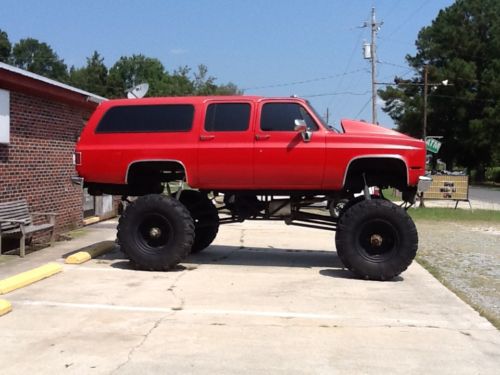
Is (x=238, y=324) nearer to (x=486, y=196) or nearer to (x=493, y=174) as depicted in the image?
(x=486, y=196)

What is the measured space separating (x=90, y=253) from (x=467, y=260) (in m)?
6.29

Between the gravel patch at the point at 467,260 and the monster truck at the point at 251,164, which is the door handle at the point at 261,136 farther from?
the gravel patch at the point at 467,260

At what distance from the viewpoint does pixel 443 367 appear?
4727 millimetres

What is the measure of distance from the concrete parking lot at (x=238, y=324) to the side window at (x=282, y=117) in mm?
2090

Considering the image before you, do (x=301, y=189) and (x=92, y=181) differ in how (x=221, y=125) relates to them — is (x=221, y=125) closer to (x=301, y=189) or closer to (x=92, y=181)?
(x=301, y=189)

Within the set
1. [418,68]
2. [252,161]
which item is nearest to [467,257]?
[252,161]

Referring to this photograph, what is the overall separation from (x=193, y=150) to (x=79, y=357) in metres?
4.09

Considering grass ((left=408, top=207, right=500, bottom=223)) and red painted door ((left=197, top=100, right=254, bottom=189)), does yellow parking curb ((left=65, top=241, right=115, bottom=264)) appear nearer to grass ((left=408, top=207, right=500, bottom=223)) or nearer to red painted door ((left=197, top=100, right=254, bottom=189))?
red painted door ((left=197, top=100, right=254, bottom=189))

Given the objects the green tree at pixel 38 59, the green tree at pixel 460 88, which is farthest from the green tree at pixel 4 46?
the green tree at pixel 460 88

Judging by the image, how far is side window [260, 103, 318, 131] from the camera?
8.40m

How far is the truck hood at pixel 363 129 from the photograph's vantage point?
27.2ft

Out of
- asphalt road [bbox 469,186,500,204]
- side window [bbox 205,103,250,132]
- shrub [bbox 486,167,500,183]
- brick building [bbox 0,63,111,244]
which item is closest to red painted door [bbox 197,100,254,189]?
side window [bbox 205,103,250,132]

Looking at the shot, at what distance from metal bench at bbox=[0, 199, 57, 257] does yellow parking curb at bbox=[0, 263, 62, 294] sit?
115 centimetres

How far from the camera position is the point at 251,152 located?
8.30 m
